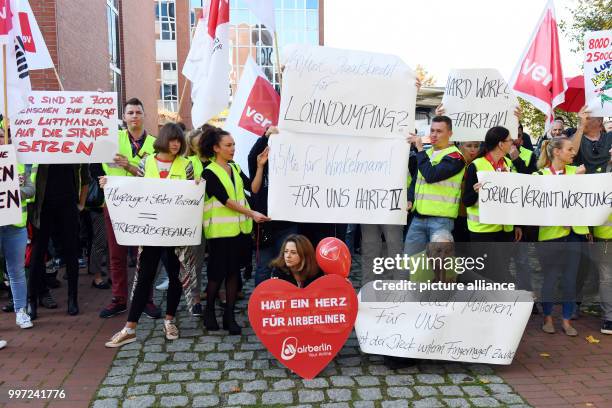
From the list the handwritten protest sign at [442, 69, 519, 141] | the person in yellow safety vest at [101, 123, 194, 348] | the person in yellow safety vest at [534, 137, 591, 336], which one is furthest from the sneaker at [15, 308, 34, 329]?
the person in yellow safety vest at [534, 137, 591, 336]

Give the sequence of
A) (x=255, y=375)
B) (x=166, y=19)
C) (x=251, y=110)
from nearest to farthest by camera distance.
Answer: (x=255, y=375) < (x=251, y=110) < (x=166, y=19)

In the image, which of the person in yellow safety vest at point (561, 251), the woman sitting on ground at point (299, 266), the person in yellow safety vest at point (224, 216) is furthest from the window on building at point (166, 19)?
the woman sitting on ground at point (299, 266)

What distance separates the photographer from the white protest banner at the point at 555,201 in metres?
4.67

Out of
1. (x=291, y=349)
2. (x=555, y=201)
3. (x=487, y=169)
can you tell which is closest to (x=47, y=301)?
→ (x=291, y=349)

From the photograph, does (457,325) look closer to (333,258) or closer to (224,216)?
(333,258)

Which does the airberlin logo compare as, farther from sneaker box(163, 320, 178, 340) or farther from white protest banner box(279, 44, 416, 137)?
white protest banner box(279, 44, 416, 137)

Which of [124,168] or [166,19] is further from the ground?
[166,19]

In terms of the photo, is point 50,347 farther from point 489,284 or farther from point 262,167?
point 489,284

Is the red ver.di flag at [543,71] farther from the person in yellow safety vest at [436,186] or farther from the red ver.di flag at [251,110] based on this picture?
the red ver.di flag at [251,110]

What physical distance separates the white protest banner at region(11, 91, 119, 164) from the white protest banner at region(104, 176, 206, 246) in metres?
0.78

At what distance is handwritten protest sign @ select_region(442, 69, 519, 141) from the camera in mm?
5176

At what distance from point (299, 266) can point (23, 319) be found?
2.68 metres

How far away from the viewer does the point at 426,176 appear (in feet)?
15.2

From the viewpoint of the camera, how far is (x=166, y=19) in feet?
132
